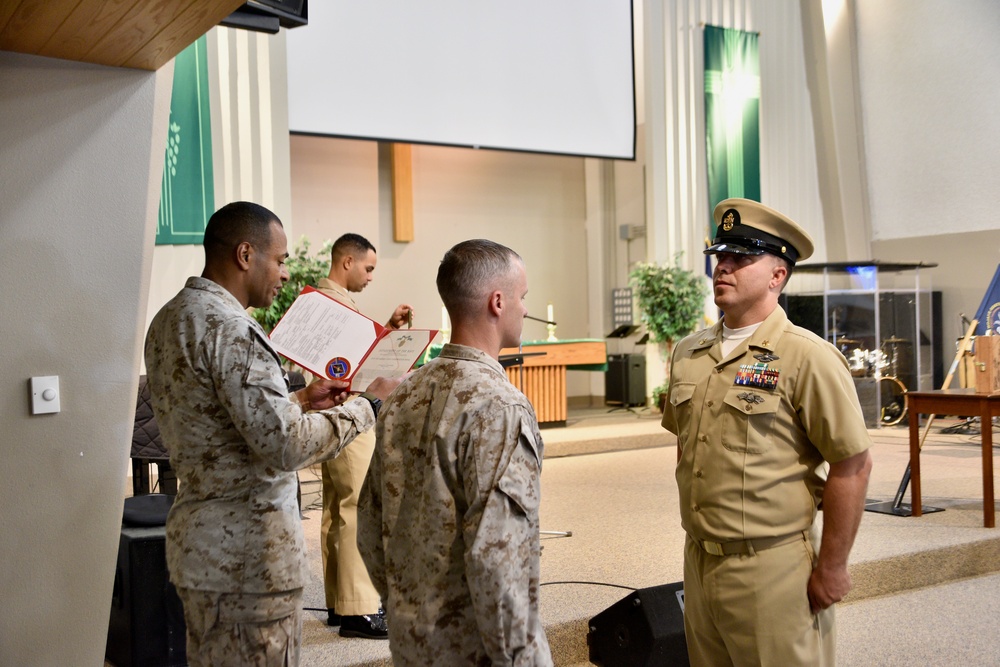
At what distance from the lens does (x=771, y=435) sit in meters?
2.17

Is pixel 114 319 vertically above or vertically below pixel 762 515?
above

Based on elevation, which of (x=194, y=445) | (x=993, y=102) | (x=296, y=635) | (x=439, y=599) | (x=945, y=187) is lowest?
(x=296, y=635)

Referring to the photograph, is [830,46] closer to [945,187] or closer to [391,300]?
[945,187]

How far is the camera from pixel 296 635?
194 cm

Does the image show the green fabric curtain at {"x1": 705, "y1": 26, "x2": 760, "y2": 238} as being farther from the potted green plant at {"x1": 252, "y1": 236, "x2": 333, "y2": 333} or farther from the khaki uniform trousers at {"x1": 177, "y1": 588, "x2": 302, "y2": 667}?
the khaki uniform trousers at {"x1": 177, "y1": 588, "x2": 302, "y2": 667}

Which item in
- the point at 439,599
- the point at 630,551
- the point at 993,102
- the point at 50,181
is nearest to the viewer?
the point at 439,599

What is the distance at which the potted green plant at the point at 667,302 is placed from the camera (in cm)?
1023

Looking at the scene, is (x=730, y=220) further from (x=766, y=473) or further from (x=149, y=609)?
(x=149, y=609)

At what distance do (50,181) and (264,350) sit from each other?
47.0 inches

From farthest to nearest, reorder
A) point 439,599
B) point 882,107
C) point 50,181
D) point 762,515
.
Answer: point 882,107, point 50,181, point 762,515, point 439,599

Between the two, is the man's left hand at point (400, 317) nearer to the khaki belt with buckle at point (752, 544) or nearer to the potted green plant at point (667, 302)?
the khaki belt with buckle at point (752, 544)

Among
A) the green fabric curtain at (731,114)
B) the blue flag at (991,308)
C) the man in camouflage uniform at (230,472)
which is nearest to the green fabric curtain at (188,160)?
the green fabric curtain at (731,114)

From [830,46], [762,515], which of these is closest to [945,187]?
[830,46]

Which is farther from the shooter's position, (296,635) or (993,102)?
(993,102)
